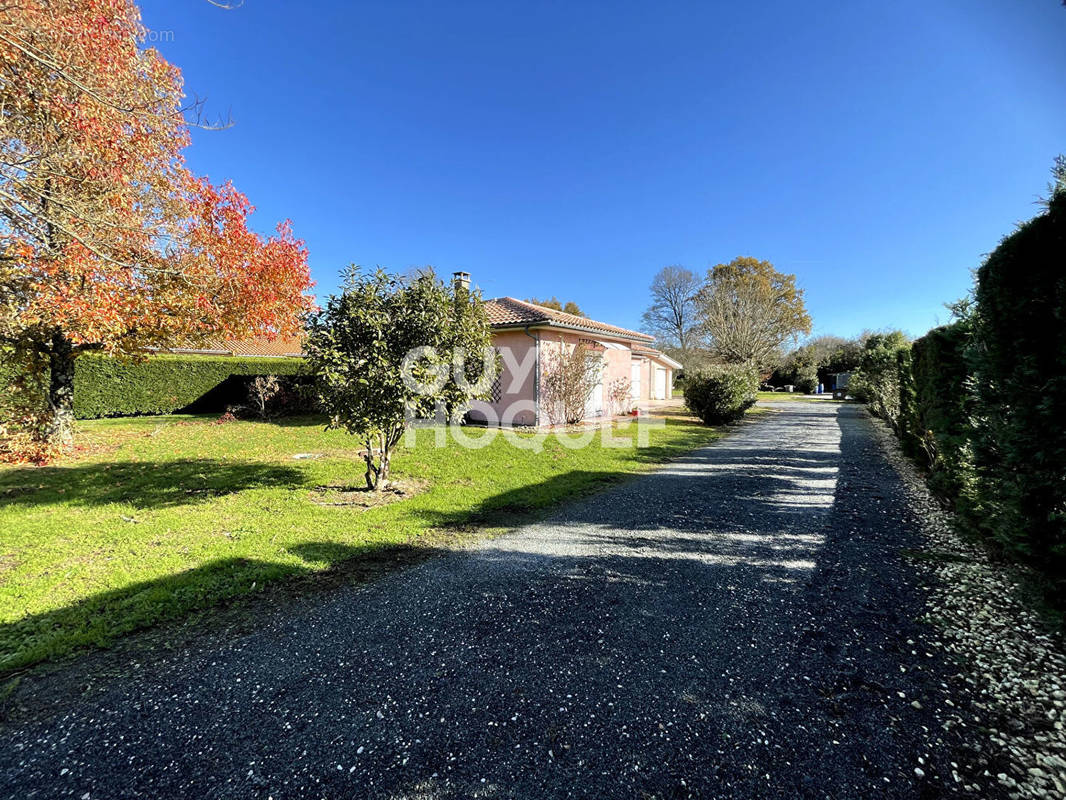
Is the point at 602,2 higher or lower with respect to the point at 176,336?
higher

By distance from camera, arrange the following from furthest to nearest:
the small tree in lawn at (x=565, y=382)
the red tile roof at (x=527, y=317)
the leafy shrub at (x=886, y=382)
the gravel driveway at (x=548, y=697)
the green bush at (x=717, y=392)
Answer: the green bush at (x=717, y=392)
the small tree in lawn at (x=565, y=382)
the red tile roof at (x=527, y=317)
the leafy shrub at (x=886, y=382)
the gravel driveway at (x=548, y=697)

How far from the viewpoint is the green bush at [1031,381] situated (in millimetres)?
2518

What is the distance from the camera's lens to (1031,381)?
107 inches

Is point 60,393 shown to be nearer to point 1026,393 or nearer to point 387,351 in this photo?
point 387,351

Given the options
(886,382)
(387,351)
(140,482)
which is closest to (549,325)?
(387,351)

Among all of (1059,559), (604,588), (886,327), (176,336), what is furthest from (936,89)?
(886,327)

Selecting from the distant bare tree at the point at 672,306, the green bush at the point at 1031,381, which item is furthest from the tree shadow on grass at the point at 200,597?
the distant bare tree at the point at 672,306

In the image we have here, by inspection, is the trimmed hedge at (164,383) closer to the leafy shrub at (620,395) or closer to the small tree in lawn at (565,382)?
the small tree in lawn at (565,382)

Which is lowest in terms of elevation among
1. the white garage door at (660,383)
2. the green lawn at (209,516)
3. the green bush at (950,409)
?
the green lawn at (209,516)

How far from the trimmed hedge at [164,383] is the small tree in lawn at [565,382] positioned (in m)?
9.36

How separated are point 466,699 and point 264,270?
442 inches

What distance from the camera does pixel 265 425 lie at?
46.3ft

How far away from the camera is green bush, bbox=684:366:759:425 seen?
51.9 feet

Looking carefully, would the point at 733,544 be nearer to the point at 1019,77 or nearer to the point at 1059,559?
the point at 1059,559
